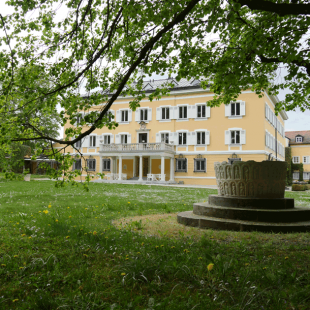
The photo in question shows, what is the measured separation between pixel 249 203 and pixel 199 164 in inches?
986

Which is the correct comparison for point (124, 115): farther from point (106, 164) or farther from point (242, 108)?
point (242, 108)

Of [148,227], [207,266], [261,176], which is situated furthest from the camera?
[261,176]

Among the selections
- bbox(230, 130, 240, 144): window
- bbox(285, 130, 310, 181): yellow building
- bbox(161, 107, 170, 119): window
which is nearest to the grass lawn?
bbox(230, 130, 240, 144): window

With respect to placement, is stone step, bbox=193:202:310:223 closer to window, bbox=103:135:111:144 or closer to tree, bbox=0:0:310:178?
tree, bbox=0:0:310:178

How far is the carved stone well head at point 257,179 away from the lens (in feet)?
20.9

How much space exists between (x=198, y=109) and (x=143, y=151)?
310 inches

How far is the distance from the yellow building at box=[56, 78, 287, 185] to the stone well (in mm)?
23082

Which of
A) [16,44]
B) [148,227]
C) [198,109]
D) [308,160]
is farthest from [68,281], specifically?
[308,160]

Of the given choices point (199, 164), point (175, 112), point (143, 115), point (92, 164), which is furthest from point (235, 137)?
point (92, 164)

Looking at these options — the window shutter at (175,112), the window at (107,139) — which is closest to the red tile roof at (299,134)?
the window shutter at (175,112)

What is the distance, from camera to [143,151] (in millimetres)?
31047

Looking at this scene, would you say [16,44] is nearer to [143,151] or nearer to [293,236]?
[293,236]

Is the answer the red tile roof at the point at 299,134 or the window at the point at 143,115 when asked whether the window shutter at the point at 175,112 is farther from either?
the red tile roof at the point at 299,134

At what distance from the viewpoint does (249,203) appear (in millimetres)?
6242
